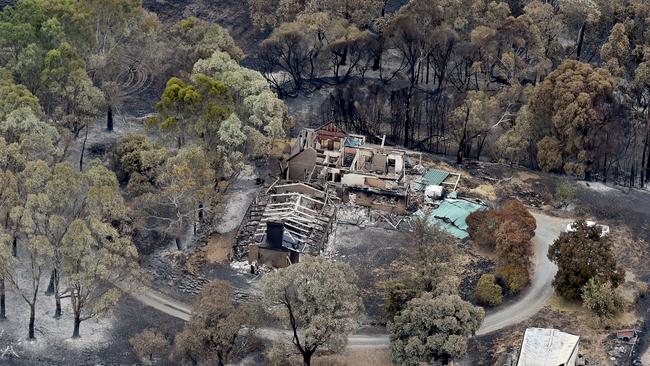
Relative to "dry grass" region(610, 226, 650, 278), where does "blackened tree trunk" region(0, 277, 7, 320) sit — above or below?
below

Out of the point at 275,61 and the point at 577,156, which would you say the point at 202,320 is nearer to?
the point at 577,156

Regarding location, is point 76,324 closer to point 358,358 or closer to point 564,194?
point 358,358

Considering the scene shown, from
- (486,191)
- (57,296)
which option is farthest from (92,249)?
(486,191)

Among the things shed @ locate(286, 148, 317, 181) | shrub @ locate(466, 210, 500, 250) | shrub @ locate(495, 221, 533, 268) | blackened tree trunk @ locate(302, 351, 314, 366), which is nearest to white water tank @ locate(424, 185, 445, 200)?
shrub @ locate(466, 210, 500, 250)

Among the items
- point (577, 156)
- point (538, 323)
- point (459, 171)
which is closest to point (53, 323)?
point (538, 323)

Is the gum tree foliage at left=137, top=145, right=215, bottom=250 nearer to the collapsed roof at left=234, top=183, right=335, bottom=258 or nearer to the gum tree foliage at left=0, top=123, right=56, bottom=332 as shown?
the collapsed roof at left=234, top=183, right=335, bottom=258

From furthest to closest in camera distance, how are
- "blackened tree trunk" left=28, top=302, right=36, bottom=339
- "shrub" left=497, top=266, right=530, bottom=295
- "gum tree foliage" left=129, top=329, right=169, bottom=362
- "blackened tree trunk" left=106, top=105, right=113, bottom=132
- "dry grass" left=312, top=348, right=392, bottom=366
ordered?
"blackened tree trunk" left=106, top=105, right=113, bottom=132 < "shrub" left=497, top=266, right=530, bottom=295 < "blackened tree trunk" left=28, top=302, right=36, bottom=339 < "gum tree foliage" left=129, top=329, right=169, bottom=362 < "dry grass" left=312, top=348, right=392, bottom=366
